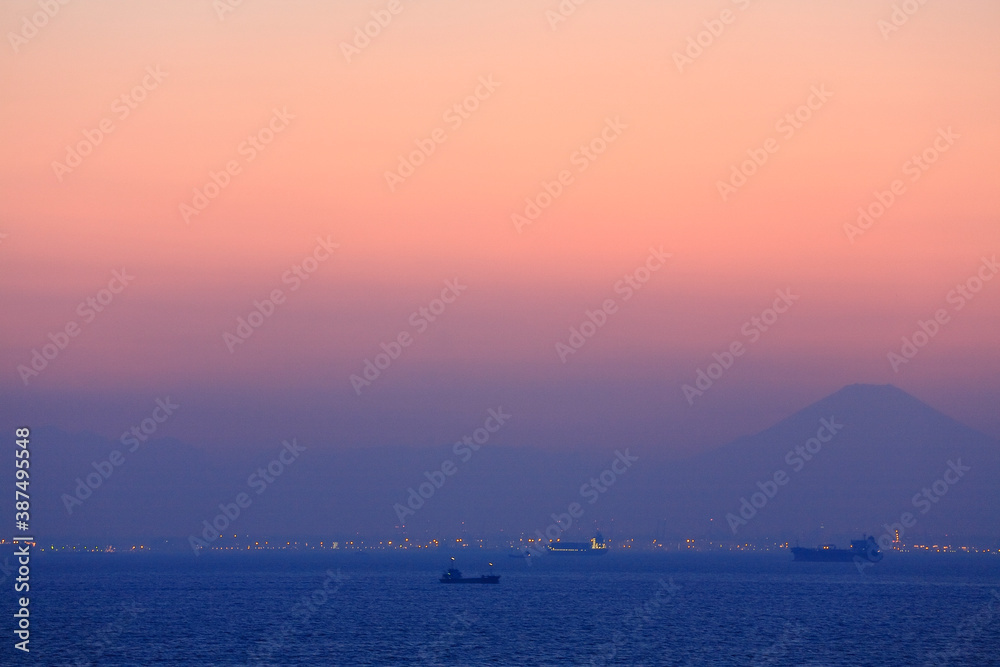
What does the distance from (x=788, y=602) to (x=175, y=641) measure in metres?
106

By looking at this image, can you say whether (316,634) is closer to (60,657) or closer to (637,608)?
(60,657)

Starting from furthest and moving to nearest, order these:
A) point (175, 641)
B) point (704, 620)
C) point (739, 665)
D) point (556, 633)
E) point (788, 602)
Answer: point (788, 602), point (704, 620), point (556, 633), point (175, 641), point (739, 665)

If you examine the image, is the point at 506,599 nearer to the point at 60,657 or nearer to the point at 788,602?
the point at 788,602

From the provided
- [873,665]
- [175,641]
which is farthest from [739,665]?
[175,641]

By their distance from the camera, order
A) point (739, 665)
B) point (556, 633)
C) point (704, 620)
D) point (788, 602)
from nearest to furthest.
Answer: point (739, 665), point (556, 633), point (704, 620), point (788, 602)

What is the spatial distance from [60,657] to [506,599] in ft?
315

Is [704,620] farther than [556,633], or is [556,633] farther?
[704,620]

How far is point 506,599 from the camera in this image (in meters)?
191

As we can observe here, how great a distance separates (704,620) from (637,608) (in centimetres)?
2283

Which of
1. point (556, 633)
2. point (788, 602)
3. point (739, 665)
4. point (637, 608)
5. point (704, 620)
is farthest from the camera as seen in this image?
point (788, 602)

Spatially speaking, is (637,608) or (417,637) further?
(637,608)

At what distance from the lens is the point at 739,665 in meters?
102

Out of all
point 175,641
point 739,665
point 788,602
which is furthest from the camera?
point 788,602

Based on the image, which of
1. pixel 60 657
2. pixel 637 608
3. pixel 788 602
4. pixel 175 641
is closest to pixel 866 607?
pixel 788 602
